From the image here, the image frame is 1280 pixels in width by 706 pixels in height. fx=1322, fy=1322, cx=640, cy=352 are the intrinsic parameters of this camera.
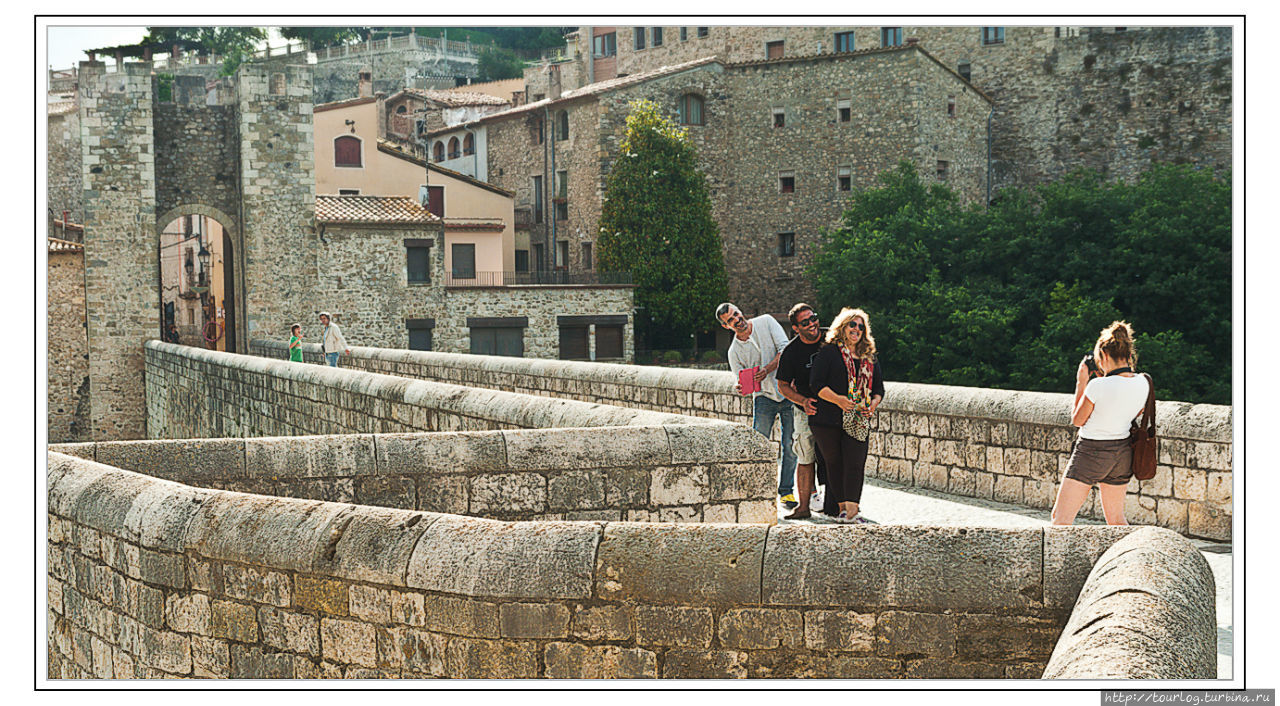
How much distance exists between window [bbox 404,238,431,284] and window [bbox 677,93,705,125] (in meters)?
10.8

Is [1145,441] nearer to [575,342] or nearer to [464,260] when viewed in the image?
[575,342]

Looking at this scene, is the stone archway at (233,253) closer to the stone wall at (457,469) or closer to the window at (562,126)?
the window at (562,126)

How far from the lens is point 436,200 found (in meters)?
41.8

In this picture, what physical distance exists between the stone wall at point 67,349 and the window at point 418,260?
817 centimetres

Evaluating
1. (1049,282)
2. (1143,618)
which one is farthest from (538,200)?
(1143,618)

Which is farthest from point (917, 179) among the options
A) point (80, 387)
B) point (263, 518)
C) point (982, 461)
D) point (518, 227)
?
point (263, 518)

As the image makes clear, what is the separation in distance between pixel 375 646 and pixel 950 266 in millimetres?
34063

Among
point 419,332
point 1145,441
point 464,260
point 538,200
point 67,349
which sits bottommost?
point 1145,441

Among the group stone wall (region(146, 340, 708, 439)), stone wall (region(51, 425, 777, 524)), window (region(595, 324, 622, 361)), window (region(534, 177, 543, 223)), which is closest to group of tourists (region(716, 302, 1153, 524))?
stone wall (region(146, 340, 708, 439))

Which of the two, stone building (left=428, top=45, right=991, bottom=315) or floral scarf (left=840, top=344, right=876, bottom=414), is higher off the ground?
stone building (left=428, top=45, right=991, bottom=315)

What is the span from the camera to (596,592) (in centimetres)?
361

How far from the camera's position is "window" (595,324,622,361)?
1544 inches

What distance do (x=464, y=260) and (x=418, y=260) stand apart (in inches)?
163

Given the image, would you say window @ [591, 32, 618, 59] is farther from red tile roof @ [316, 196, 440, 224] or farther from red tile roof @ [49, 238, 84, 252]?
red tile roof @ [49, 238, 84, 252]
